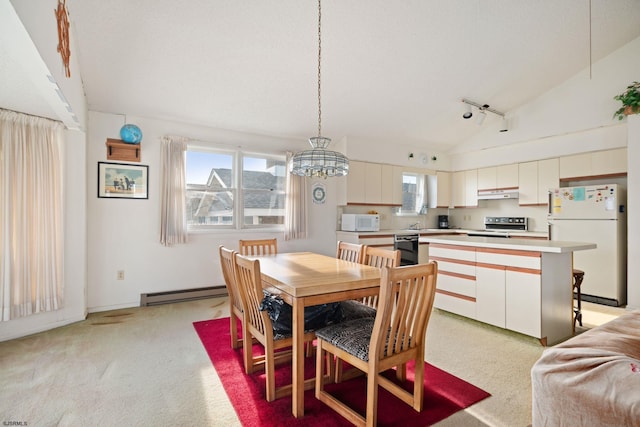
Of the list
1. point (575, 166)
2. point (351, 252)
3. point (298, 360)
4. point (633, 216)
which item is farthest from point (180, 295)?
point (575, 166)

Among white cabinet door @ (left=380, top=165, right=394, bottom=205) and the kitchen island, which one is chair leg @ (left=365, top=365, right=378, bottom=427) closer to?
the kitchen island

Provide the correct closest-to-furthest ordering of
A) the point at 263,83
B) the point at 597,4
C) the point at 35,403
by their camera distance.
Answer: the point at 35,403 → the point at 597,4 → the point at 263,83

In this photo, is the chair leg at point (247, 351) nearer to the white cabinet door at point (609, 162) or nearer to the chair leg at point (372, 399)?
the chair leg at point (372, 399)

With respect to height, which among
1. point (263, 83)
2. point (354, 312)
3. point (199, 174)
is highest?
point (263, 83)

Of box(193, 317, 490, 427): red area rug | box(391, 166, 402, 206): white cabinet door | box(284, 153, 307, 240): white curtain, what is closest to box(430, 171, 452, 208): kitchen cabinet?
box(391, 166, 402, 206): white cabinet door

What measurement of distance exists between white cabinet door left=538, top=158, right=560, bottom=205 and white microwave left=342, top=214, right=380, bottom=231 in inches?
102

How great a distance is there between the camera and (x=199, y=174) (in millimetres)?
4473

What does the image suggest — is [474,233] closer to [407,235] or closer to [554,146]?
[407,235]

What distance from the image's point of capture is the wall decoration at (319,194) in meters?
5.24

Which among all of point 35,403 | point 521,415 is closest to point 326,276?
point 521,415

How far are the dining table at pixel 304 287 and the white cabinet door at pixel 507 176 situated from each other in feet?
13.7

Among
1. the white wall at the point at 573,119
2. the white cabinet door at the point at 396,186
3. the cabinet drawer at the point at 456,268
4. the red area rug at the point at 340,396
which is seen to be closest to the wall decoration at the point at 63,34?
the red area rug at the point at 340,396

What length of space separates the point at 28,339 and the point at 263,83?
3.49 metres

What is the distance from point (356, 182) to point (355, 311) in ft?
10.7
